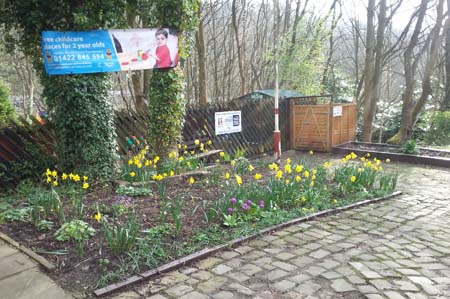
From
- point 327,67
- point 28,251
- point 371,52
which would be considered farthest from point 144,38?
point 327,67

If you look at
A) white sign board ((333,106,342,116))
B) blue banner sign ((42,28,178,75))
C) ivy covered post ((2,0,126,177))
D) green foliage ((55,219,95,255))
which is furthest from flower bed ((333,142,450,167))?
green foliage ((55,219,95,255))

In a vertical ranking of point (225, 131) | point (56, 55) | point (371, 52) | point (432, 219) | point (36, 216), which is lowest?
point (432, 219)

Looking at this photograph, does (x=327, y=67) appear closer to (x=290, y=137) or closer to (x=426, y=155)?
(x=290, y=137)

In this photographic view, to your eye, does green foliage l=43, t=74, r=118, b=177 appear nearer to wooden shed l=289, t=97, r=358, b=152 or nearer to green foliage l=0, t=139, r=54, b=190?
green foliage l=0, t=139, r=54, b=190

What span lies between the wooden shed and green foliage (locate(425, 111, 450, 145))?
10.9ft

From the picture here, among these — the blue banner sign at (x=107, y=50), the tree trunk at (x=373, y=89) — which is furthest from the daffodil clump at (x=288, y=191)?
the tree trunk at (x=373, y=89)

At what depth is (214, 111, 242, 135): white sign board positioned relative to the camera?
31.1 ft

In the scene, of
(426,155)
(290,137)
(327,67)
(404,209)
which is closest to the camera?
(404,209)

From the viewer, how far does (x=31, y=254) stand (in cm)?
339

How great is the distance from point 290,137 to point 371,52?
4.18 metres

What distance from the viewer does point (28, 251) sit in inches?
136

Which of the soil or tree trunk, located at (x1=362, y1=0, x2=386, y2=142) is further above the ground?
tree trunk, located at (x1=362, y1=0, x2=386, y2=142)

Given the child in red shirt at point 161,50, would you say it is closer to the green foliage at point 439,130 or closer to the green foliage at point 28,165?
the green foliage at point 28,165

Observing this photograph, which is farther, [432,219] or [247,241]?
[432,219]
